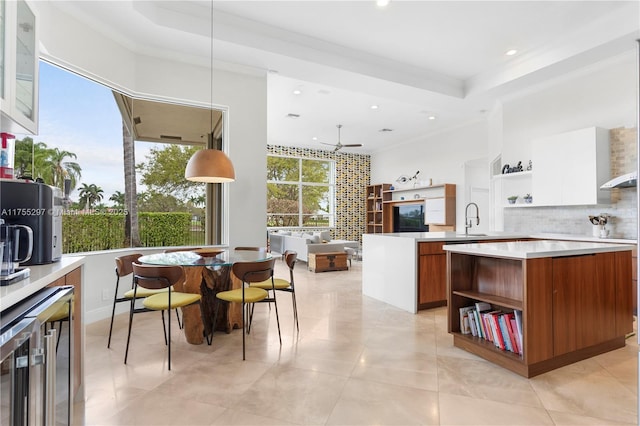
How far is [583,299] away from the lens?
2.58 m

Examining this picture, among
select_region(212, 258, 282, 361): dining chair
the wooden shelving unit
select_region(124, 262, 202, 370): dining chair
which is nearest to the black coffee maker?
select_region(124, 262, 202, 370): dining chair

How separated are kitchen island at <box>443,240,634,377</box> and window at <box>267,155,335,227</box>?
24.6ft

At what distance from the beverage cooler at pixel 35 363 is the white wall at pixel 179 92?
2536 mm

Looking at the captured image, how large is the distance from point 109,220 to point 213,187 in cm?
124

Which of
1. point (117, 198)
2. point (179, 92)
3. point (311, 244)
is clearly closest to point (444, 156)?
point (311, 244)

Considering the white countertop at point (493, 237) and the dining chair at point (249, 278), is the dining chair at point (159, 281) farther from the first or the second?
the white countertop at point (493, 237)

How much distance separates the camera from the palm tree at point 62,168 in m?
3.42

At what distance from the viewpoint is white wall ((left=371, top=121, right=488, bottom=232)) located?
756cm

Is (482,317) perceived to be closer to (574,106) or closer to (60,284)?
(60,284)

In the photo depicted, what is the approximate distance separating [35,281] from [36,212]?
0.54 meters

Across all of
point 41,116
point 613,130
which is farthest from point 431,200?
point 41,116

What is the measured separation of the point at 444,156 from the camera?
27.5 feet

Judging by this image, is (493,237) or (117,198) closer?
(117,198)

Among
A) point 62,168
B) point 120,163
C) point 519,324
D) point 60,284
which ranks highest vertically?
point 120,163
